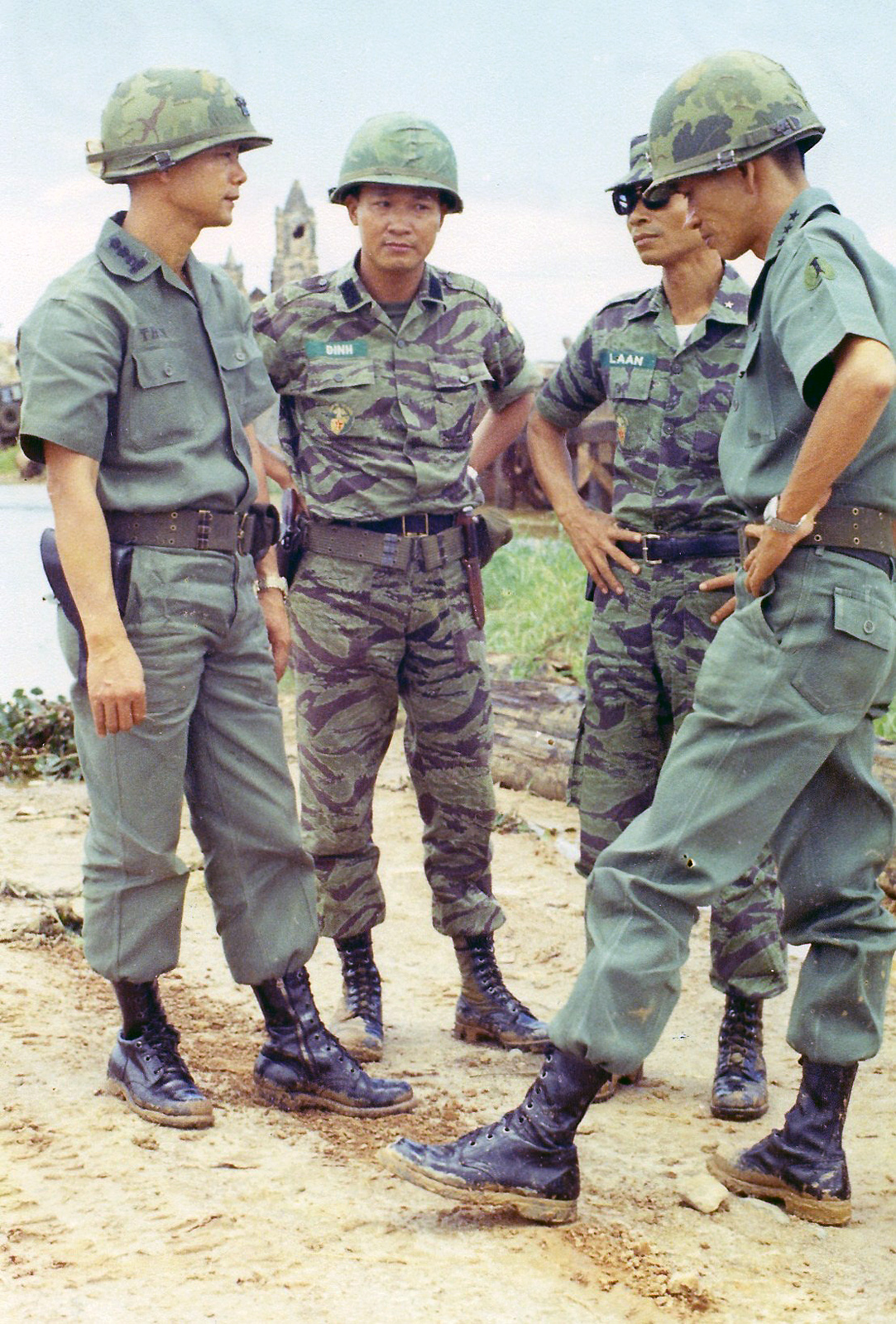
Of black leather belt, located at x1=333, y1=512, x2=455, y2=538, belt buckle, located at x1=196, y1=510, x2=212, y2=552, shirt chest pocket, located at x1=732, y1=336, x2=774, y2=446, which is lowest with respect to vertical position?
black leather belt, located at x1=333, y1=512, x2=455, y2=538

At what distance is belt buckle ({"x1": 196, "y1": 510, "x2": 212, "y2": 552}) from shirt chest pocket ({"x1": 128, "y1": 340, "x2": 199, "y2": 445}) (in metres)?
0.19

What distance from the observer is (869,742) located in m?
3.03

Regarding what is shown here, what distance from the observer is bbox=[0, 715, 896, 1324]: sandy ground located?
263 centimetres

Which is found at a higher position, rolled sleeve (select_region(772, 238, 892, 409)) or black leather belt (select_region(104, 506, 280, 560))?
rolled sleeve (select_region(772, 238, 892, 409))

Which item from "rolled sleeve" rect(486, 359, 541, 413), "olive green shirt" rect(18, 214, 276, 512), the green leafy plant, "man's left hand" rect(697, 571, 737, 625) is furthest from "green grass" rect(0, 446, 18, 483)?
"man's left hand" rect(697, 571, 737, 625)

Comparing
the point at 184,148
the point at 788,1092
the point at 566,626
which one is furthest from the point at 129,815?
the point at 566,626

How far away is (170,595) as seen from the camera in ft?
10.9

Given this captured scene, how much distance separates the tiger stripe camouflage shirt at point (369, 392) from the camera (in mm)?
3941

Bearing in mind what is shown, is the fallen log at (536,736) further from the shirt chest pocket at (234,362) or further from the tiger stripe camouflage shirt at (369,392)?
the shirt chest pocket at (234,362)

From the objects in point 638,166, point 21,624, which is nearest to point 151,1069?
point 638,166

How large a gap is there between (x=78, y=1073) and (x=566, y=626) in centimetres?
559

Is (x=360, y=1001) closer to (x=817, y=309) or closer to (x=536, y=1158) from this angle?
(x=536, y=1158)

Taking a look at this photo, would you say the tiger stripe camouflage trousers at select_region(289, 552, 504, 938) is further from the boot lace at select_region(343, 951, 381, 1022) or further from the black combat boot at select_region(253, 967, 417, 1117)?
the black combat boot at select_region(253, 967, 417, 1117)

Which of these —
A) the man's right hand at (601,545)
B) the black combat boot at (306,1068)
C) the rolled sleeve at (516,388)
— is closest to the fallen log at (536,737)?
the rolled sleeve at (516,388)
